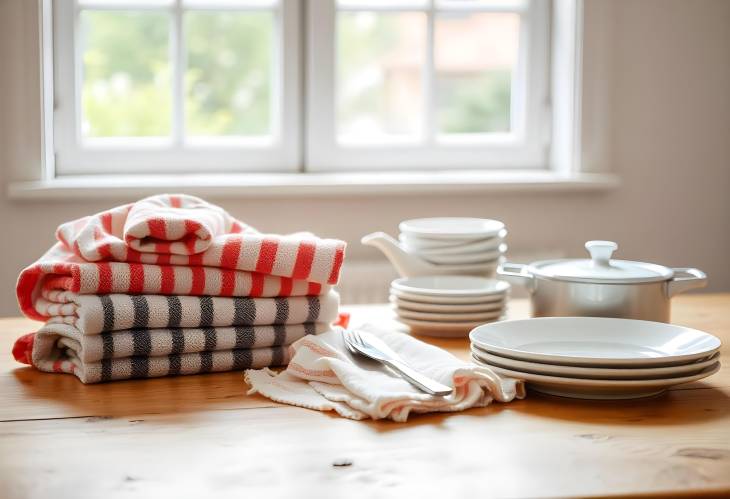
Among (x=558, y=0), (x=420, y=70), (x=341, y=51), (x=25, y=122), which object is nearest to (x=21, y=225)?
(x=25, y=122)

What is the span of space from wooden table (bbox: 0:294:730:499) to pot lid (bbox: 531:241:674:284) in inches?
6.8

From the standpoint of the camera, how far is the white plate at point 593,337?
117 cm

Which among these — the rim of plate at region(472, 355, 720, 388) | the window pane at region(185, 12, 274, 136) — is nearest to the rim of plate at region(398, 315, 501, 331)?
the rim of plate at region(472, 355, 720, 388)

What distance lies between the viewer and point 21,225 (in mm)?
2371

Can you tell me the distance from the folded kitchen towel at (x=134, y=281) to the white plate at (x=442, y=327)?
0.21 meters

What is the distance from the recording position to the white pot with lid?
1292mm

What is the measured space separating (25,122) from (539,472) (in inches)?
72.1

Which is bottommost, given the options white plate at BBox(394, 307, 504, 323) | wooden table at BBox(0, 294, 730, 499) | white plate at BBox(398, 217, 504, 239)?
wooden table at BBox(0, 294, 730, 499)

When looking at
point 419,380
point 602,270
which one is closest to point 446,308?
point 602,270

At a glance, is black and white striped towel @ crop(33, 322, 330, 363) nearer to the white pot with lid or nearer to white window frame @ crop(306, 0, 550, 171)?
the white pot with lid

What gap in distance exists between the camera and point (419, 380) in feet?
3.50

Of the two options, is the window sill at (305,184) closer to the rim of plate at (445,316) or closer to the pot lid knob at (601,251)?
the rim of plate at (445,316)

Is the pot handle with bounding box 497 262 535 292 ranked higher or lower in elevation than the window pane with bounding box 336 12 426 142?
lower

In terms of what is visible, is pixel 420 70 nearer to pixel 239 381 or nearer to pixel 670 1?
pixel 670 1
